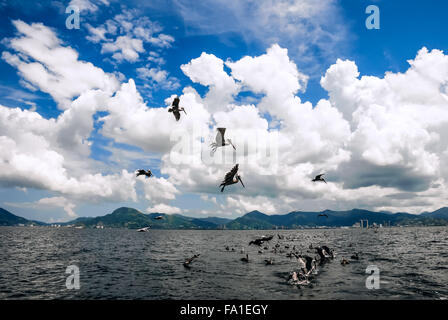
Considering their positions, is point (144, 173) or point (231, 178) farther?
point (144, 173)

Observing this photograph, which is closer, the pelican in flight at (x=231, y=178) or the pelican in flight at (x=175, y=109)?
the pelican in flight at (x=231, y=178)

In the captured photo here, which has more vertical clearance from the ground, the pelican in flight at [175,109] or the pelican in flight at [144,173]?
the pelican in flight at [175,109]

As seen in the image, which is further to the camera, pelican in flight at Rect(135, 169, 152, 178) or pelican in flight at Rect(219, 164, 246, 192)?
pelican in flight at Rect(135, 169, 152, 178)

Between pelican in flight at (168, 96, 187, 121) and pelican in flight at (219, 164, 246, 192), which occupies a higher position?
pelican in flight at (168, 96, 187, 121)

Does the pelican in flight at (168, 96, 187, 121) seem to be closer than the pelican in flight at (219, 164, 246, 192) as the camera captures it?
No

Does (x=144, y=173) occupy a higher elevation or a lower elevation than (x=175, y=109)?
lower

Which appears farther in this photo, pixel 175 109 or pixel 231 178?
pixel 175 109

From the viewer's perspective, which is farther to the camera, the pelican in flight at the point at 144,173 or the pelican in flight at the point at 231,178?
the pelican in flight at the point at 144,173

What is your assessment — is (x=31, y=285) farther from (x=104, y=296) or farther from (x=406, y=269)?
(x=406, y=269)

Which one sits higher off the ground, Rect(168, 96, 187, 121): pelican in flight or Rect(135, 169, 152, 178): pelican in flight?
Rect(168, 96, 187, 121): pelican in flight

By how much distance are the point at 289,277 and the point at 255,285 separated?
17.5 ft

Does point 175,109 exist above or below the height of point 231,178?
above
